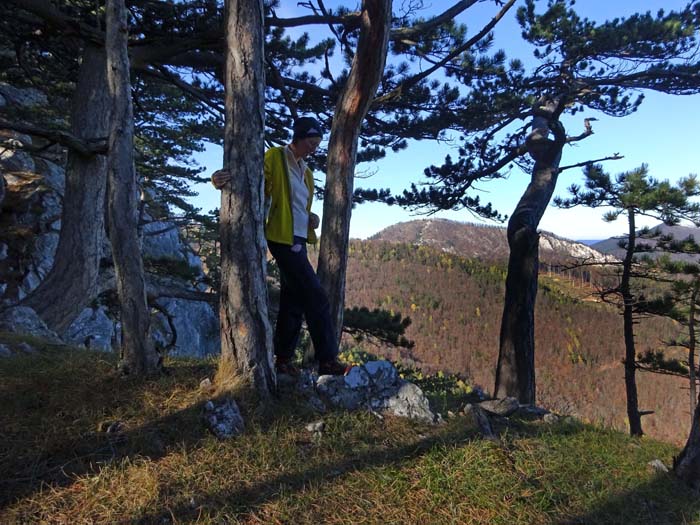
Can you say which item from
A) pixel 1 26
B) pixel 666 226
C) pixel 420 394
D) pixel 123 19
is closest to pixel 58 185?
pixel 1 26

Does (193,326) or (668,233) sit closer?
(668,233)

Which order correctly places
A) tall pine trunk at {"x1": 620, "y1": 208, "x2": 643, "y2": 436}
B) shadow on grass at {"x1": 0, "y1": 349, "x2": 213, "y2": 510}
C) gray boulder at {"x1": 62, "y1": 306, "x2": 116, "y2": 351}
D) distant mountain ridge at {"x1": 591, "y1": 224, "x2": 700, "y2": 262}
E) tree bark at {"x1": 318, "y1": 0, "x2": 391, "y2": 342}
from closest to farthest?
shadow on grass at {"x1": 0, "y1": 349, "x2": 213, "y2": 510} < tree bark at {"x1": 318, "y1": 0, "x2": 391, "y2": 342} < gray boulder at {"x1": 62, "y1": 306, "x2": 116, "y2": 351} < tall pine trunk at {"x1": 620, "y1": 208, "x2": 643, "y2": 436} < distant mountain ridge at {"x1": 591, "y1": 224, "x2": 700, "y2": 262}

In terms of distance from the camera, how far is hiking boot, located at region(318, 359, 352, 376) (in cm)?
383

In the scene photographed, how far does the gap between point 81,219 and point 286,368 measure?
3733 mm

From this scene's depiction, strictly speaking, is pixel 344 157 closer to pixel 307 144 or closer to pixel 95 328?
pixel 307 144

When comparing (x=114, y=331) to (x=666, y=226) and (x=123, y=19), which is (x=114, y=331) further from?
(x=666, y=226)

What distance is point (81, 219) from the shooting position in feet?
19.1

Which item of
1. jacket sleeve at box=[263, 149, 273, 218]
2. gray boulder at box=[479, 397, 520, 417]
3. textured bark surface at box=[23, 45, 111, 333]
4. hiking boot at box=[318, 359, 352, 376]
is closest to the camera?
jacket sleeve at box=[263, 149, 273, 218]

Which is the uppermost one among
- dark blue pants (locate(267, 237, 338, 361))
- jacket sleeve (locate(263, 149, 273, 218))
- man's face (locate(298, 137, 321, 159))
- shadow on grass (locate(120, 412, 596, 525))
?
man's face (locate(298, 137, 321, 159))

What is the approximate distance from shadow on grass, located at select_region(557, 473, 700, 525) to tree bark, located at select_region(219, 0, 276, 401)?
87.8 inches

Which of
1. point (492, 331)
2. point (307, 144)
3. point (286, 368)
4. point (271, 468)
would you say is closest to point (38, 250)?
point (286, 368)

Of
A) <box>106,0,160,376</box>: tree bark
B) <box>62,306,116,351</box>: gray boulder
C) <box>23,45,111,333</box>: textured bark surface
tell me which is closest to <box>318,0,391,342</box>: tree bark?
<box>106,0,160,376</box>: tree bark

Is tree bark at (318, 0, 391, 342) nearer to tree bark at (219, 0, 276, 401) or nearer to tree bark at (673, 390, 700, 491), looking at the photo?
tree bark at (219, 0, 276, 401)

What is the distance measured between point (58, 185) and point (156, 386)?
945 centimetres
